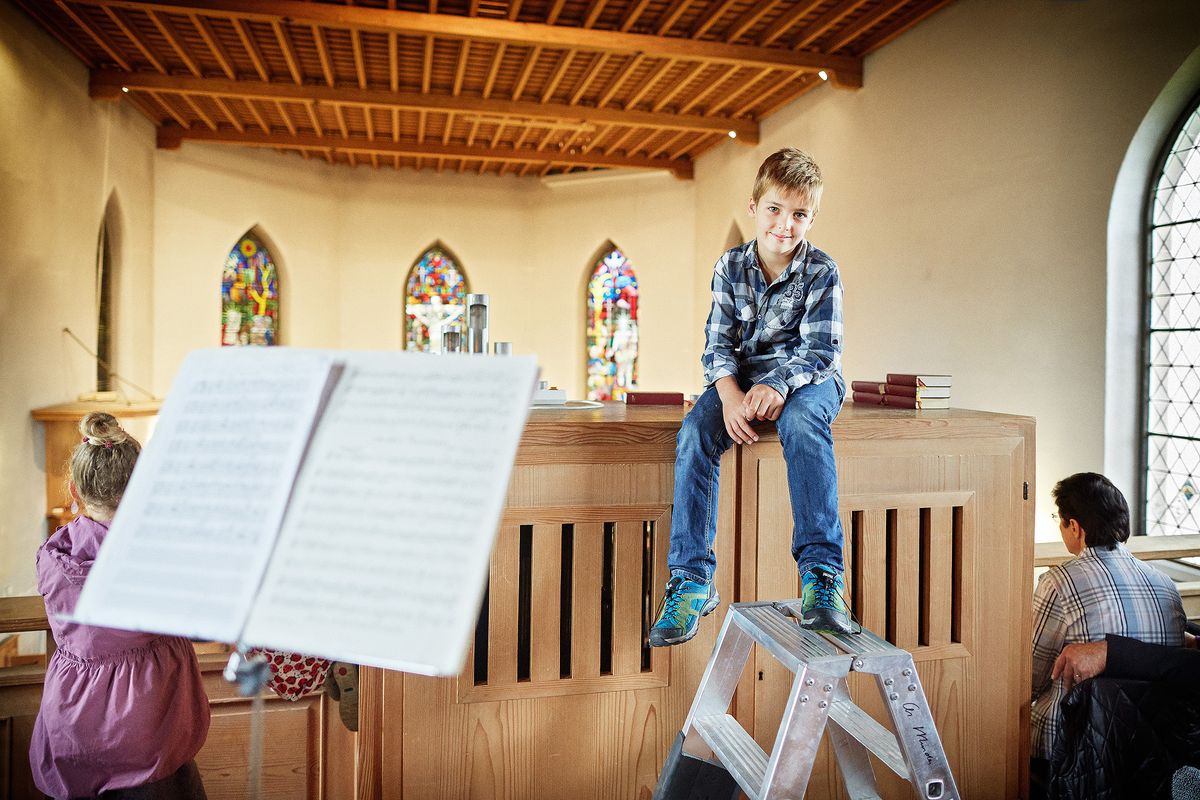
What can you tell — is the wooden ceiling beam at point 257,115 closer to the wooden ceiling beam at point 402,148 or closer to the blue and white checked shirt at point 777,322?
the wooden ceiling beam at point 402,148

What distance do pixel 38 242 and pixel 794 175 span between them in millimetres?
5429

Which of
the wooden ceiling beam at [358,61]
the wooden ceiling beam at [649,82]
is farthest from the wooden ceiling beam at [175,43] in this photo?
the wooden ceiling beam at [649,82]

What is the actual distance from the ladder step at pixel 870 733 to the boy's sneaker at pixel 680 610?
0.99 feet

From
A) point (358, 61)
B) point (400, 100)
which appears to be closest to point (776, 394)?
point (358, 61)

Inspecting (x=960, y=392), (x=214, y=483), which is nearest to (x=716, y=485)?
(x=214, y=483)

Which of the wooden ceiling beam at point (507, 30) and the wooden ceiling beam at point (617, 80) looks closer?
the wooden ceiling beam at point (507, 30)

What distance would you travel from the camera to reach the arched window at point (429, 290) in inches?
391

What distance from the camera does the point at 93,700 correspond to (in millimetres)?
1567

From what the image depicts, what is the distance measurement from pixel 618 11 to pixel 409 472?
17.2ft

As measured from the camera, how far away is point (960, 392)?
4.76 meters

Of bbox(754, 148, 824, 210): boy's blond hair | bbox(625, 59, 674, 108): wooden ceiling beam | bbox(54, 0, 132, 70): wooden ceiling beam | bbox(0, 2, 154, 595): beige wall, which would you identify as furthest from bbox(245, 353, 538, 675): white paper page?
bbox(625, 59, 674, 108): wooden ceiling beam

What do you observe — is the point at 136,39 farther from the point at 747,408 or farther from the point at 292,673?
the point at 747,408

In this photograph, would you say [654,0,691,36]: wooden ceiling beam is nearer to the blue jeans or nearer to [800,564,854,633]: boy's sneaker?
the blue jeans

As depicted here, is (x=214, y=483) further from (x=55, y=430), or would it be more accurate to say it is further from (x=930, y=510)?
(x=55, y=430)
